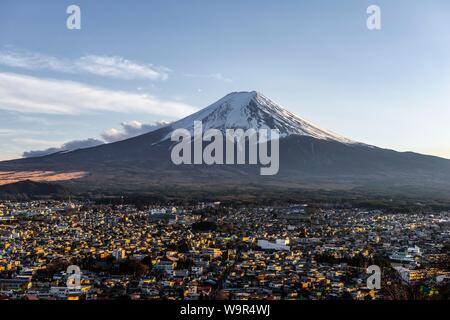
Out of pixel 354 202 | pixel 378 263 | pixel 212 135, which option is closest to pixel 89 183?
pixel 212 135

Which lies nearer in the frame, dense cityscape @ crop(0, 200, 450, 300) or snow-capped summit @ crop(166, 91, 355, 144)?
dense cityscape @ crop(0, 200, 450, 300)

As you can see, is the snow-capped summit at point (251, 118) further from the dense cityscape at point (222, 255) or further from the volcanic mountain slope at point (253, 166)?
the dense cityscape at point (222, 255)

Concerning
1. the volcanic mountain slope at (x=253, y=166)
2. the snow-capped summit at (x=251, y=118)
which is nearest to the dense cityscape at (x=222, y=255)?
the volcanic mountain slope at (x=253, y=166)

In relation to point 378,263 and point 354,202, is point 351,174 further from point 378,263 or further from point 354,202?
point 378,263

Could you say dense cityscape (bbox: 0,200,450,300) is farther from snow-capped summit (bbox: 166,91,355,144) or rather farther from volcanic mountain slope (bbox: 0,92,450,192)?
snow-capped summit (bbox: 166,91,355,144)

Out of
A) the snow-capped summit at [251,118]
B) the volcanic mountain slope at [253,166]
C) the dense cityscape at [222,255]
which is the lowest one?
the dense cityscape at [222,255]

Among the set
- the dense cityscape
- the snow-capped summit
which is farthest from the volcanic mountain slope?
the dense cityscape

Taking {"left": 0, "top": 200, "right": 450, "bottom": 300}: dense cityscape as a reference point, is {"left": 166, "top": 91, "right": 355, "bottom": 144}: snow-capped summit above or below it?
above
